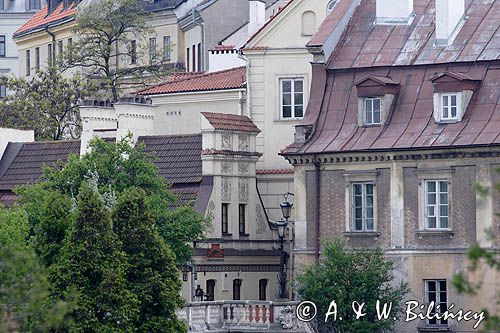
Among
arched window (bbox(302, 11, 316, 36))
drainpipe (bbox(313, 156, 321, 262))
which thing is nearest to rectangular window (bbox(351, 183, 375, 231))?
drainpipe (bbox(313, 156, 321, 262))

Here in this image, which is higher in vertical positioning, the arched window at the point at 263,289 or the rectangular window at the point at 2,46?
the rectangular window at the point at 2,46

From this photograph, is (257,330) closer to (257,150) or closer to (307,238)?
(307,238)

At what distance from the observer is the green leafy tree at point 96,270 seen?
192 feet

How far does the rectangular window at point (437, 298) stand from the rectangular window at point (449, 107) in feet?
15.4

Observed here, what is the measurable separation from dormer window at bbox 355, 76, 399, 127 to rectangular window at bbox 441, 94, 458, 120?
2.02 metres

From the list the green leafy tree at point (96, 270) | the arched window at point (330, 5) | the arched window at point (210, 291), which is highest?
the arched window at point (330, 5)

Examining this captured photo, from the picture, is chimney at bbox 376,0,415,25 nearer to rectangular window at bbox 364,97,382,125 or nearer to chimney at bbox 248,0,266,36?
rectangular window at bbox 364,97,382,125

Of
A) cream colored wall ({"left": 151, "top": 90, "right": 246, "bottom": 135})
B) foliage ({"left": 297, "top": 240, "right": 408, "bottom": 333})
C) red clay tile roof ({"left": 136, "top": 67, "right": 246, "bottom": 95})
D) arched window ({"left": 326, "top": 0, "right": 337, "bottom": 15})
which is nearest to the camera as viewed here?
foliage ({"left": 297, "top": 240, "right": 408, "bottom": 333})

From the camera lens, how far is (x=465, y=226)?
66.9 meters

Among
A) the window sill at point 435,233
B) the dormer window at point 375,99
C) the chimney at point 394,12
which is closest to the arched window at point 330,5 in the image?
the chimney at point 394,12

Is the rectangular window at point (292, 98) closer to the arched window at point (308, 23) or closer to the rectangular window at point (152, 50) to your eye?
the arched window at point (308, 23)

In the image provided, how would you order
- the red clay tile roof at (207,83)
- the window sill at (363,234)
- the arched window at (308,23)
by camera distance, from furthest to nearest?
1. the red clay tile roof at (207,83)
2. the arched window at (308,23)
3. the window sill at (363,234)

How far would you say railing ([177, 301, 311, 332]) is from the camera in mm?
67438
